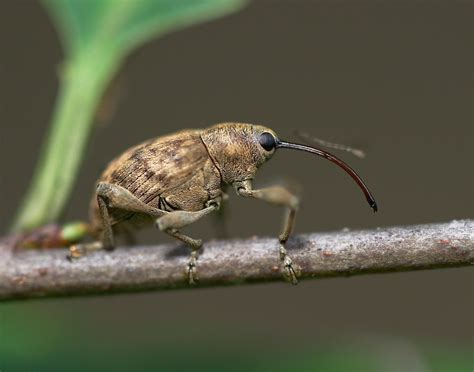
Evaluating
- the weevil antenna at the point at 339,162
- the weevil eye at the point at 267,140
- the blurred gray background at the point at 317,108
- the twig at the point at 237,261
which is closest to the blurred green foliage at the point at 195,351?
the twig at the point at 237,261

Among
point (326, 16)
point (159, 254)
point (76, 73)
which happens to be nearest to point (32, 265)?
point (159, 254)

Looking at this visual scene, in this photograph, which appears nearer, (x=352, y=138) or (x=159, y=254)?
(x=159, y=254)

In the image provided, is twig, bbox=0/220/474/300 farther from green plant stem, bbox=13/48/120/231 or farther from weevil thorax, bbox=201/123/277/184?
weevil thorax, bbox=201/123/277/184

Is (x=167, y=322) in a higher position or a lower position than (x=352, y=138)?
lower

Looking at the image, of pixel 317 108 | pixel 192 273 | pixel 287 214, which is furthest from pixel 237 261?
pixel 317 108

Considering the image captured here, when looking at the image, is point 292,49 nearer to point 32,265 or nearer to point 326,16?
point 326,16

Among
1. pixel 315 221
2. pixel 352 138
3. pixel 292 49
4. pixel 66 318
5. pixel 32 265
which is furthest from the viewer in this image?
pixel 292 49

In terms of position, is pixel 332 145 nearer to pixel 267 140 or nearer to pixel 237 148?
pixel 267 140

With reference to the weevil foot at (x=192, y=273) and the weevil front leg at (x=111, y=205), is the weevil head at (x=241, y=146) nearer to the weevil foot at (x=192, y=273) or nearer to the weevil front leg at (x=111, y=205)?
the weevil front leg at (x=111, y=205)
